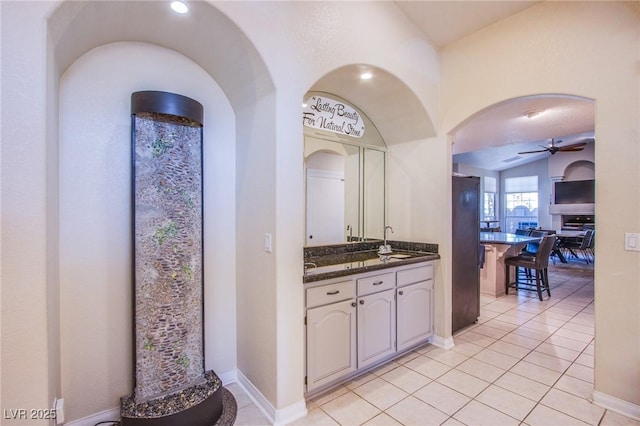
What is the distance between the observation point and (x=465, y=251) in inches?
139

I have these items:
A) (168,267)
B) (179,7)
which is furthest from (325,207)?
(179,7)

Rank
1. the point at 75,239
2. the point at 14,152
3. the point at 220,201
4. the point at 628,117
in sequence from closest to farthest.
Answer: the point at 14,152 < the point at 75,239 < the point at 628,117 < the point at 220,201

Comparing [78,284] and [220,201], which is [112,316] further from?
[220,201]

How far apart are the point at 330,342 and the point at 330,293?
371 millimetres

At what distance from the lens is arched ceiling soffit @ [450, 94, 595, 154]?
3.70 metres

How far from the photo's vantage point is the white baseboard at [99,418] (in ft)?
6.13

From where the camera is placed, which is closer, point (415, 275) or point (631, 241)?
point (631, 241)

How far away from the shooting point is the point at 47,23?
54.3 inches

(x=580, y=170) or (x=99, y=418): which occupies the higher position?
(x=580, y=170)

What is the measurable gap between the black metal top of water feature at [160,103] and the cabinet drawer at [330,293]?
4.79ft

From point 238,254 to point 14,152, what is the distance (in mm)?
1465

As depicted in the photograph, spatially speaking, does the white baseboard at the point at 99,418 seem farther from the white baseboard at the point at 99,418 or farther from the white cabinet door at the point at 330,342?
the white cabinet door at the point at 330,342

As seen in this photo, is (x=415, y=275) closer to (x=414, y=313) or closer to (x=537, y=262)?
(x=414, y=313)

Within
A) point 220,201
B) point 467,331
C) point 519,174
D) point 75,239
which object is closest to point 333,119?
point 220,201
